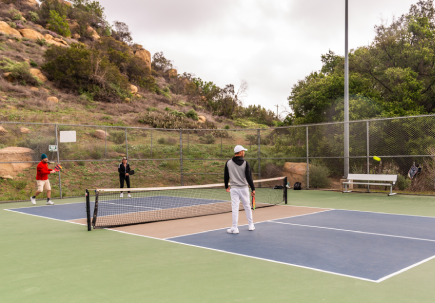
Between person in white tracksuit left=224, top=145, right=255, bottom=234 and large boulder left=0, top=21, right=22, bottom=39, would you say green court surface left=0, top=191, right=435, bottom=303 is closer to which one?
person in white tracksuit left=224, top=145, right=255, bottom=234

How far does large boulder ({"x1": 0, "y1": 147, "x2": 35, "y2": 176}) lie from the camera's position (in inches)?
798

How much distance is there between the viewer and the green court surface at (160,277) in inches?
182

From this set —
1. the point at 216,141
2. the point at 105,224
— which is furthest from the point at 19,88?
the point at 105,224

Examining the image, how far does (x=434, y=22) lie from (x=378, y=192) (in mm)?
15010

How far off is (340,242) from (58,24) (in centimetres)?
5618

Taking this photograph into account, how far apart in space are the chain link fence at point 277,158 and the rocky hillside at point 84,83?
700 cm

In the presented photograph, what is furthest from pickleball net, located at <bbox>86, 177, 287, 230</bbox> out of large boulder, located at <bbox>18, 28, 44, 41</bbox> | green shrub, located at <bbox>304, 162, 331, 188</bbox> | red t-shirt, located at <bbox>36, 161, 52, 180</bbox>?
large boulder, located at <bbox>18, 28, 44, 41</bbox>

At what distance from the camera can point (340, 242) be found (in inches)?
296

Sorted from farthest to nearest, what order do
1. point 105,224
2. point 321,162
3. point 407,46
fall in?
point 407,46 → point 321,162 → point 105,224

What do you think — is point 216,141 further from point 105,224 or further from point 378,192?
point 105,224

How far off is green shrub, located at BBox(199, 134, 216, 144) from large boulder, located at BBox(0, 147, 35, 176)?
1441 centimetres

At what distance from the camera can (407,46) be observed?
22.1m

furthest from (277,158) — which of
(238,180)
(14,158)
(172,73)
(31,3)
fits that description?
(31,3)

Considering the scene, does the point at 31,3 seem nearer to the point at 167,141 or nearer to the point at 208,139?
the point at 167,141
